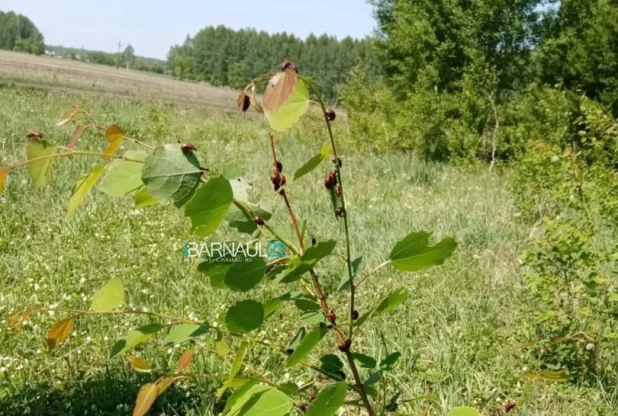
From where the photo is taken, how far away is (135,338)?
0.77m

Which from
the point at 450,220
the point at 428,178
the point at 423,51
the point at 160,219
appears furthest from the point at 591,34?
the point at 160,219

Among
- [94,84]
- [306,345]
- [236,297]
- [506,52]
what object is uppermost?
[506,52]

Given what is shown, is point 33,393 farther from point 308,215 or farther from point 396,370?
point 308,215

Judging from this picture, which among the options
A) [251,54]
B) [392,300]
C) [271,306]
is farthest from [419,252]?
[251,54]

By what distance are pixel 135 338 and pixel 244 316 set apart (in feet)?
0.58

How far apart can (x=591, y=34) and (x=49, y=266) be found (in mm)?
15366

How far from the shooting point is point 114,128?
0.69 m

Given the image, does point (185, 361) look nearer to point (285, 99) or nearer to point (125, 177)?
point (125, 177)

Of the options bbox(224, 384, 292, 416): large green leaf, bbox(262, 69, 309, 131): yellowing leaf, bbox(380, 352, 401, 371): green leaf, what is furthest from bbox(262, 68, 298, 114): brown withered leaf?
bbox(380, 352, 401, 371): green leaf

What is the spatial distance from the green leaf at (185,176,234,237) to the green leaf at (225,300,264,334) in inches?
4.9

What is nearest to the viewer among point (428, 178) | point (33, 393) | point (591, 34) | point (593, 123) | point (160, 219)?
point (33, 393)

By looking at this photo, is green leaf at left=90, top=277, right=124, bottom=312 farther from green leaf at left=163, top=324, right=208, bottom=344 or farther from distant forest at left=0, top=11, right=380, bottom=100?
distant forest at left=0, top=11, right=380, bottom=100

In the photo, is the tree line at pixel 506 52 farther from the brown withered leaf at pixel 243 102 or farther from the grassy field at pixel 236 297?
the brown withered leaf at pixel 243 102

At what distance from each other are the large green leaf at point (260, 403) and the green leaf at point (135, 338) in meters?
0.15
